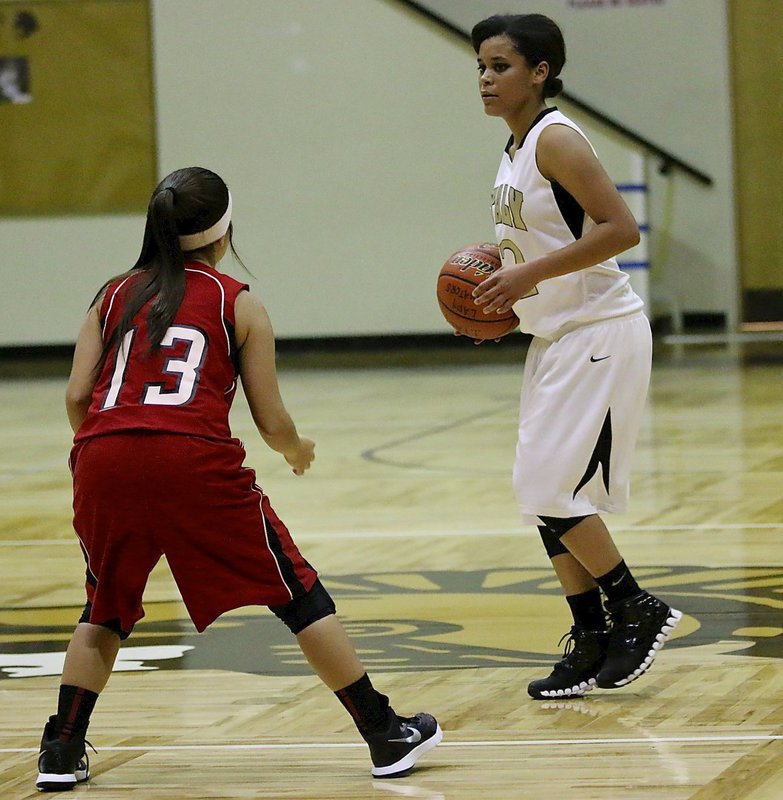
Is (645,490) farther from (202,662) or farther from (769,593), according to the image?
(202,662)

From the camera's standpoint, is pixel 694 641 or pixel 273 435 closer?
pixel 273 435

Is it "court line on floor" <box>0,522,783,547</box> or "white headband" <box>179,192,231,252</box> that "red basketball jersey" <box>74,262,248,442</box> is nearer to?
"white headband" <box>179,192,231,252</box>

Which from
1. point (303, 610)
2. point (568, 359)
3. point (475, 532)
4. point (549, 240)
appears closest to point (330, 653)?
point (303, 610)

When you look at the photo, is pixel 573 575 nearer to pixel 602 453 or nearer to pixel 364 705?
pixel 602 453

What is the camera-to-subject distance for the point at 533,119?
11.2ft

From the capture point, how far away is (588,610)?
3.48 m

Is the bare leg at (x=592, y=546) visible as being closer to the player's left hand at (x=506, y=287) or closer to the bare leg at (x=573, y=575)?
the bare leg at (x=573, y=575)

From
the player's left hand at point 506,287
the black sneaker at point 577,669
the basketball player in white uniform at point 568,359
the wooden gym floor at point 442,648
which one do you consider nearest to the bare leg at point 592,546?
the basketball player in white uniform at point 568,359

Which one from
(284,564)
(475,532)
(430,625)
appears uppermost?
(284,564)

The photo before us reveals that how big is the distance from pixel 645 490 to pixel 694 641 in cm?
245

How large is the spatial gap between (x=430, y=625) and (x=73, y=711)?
143cm

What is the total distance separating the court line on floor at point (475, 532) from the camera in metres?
5.35

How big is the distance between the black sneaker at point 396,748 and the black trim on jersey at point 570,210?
3.57 feet

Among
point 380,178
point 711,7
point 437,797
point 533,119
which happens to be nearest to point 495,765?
point 437,797
